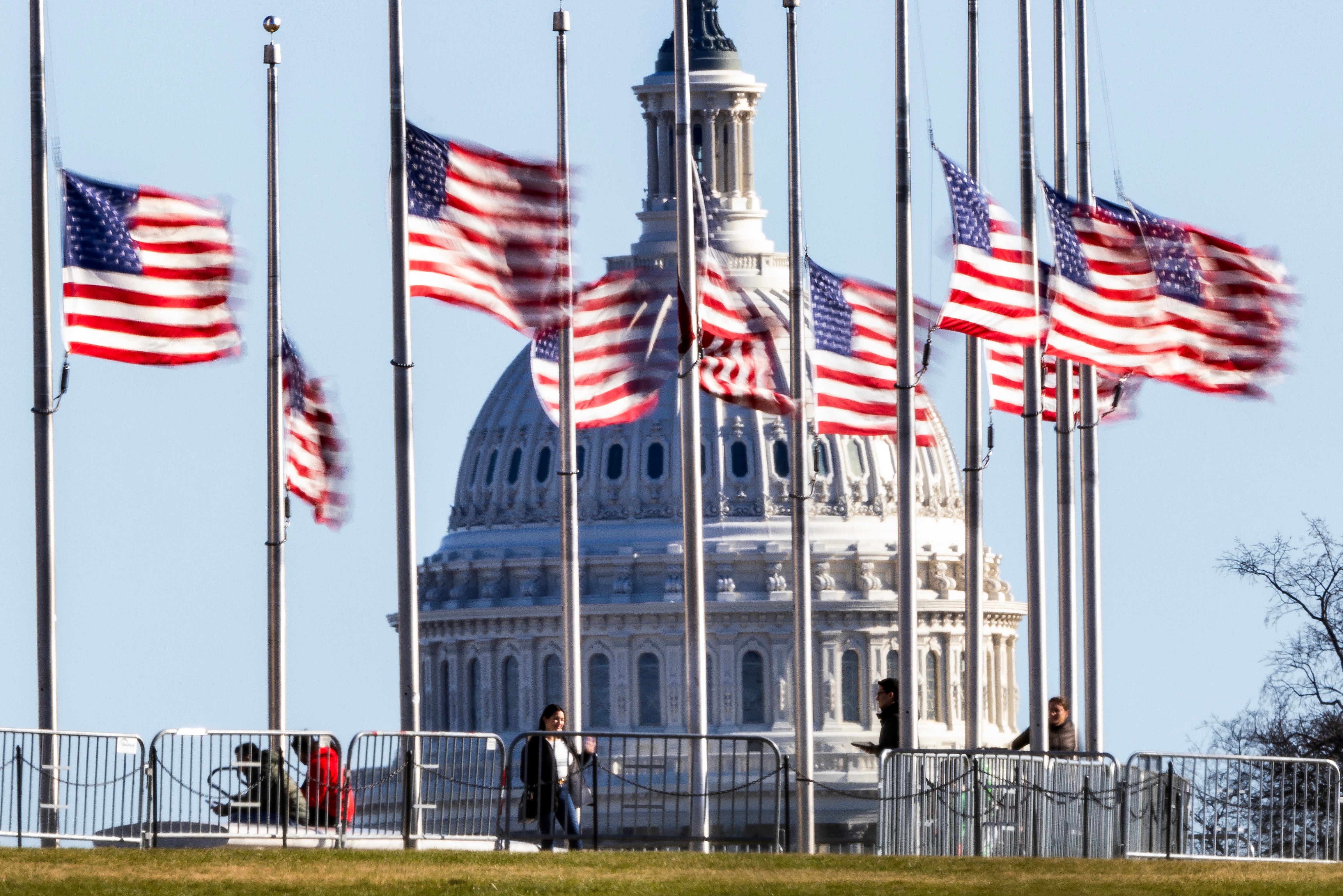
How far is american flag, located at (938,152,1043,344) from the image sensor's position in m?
43.2

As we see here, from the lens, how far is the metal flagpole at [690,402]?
44938 millimetres

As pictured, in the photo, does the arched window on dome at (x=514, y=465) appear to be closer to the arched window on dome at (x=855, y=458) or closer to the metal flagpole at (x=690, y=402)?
the arched window on dome at (x=855, y=458)

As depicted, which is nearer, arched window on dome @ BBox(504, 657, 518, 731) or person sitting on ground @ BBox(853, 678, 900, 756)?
person sitting on ground @ BBox(853, 678, 900, 756)

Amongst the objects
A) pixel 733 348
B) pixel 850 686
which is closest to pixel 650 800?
pixel 733 348

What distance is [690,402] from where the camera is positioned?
45500 millimetres

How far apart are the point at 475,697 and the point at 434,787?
99525 mm

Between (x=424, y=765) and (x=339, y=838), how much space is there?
1.33 meters

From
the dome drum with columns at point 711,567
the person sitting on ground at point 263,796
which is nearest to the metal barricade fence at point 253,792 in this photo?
the person sitting on ground at point 263,796

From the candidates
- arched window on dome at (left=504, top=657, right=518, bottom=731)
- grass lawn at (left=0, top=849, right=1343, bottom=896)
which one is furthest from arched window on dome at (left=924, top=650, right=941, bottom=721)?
grass lawn at (left=0, top=849, right=1343, bottom=896)

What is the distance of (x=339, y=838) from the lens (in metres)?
36.9

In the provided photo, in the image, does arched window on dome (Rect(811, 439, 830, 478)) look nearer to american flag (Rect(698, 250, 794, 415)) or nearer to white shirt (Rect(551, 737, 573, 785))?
american flag (Rect(698, 250, 794, 415))

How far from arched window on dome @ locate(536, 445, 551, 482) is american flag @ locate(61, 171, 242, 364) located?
96.0 m

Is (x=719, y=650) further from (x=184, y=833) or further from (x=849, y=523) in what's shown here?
(x=184, y=833)

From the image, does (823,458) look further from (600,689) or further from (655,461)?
(600,689)
